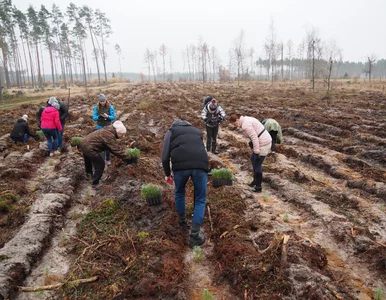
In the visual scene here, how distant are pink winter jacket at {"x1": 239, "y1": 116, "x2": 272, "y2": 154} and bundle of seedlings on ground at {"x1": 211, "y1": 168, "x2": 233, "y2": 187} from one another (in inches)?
33.8

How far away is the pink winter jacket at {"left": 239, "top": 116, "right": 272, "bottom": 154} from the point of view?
6.06 meters

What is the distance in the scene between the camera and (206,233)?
5.05m

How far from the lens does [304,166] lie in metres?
8.47

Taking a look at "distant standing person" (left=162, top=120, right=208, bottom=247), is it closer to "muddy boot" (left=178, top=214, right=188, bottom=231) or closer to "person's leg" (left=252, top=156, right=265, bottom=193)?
"muddy boot" (left=178, top=214, right=188, bottom=231)

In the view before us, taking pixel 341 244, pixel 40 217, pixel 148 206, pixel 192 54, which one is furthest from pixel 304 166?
pixel 192 54

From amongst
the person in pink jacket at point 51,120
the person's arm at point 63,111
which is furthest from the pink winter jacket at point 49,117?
the person's arm at point 63,111

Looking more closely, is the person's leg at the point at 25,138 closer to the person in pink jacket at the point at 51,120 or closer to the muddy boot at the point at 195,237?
the person in pink jacket at the point at 51,120

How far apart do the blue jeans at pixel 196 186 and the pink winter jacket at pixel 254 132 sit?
1961mm

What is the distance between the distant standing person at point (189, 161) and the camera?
4.38 meters

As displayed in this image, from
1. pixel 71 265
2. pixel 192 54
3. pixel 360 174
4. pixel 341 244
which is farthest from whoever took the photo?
pixel 192 54

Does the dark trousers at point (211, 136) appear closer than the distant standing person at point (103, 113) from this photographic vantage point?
No

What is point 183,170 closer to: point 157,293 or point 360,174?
point 157,293

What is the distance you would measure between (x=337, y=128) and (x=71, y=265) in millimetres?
11242

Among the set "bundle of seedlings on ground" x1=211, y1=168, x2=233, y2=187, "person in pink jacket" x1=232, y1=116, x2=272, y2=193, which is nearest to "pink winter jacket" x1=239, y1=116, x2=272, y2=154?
"person in pink jacket" x1=232, y1=116, x2=272, y2=193
